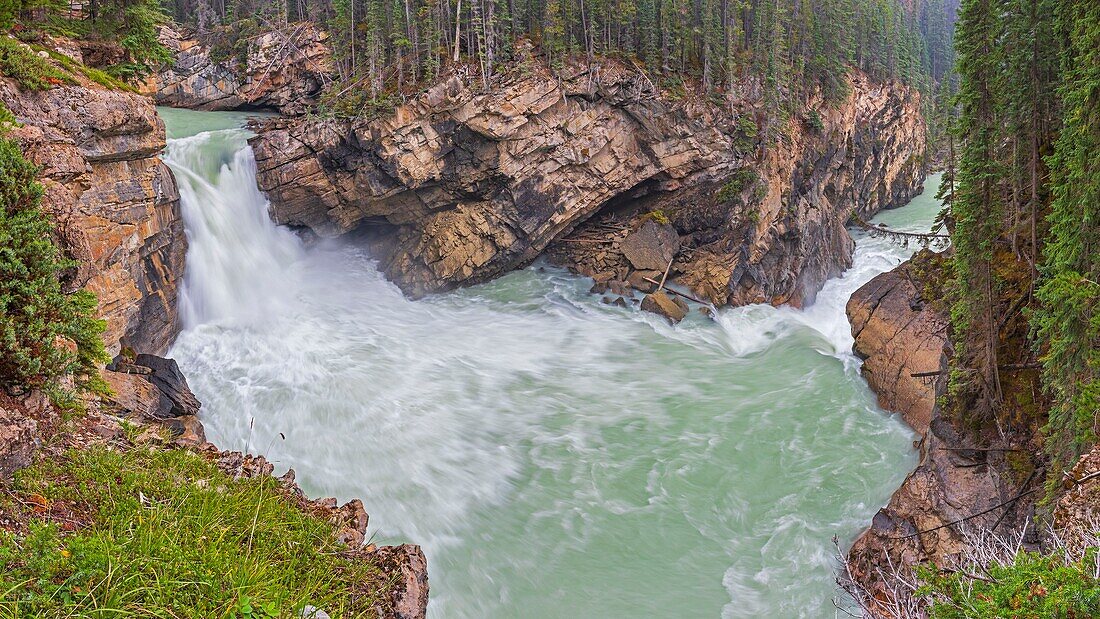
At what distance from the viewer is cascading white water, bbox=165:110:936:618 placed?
13.5 m

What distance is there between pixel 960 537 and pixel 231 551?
13.2 m

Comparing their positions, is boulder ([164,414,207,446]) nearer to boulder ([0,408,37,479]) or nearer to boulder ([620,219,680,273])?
boulder ([0,408,37,479])

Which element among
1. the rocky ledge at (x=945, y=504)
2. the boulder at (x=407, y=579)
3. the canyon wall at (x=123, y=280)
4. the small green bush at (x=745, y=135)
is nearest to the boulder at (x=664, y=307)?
the small green bush at (x=745, y=135)

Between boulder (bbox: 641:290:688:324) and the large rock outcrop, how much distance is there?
94.1 inches

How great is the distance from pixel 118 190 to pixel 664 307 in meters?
Answer: 20.4

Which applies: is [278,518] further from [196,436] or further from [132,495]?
[196,436]

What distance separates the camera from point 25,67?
41.0 ft

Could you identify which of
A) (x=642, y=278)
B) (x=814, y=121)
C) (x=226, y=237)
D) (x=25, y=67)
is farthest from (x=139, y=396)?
(x=814, y=121)

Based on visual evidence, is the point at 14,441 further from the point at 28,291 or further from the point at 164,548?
the point at 164,548

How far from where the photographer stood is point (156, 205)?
18.5 m

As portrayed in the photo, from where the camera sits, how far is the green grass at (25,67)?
1230cm

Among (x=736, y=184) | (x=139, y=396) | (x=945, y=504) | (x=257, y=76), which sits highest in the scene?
(x=257, y=76)

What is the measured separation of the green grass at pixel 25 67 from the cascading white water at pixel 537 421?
8528mm

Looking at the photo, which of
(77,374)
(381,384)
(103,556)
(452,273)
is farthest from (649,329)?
(103,556)
